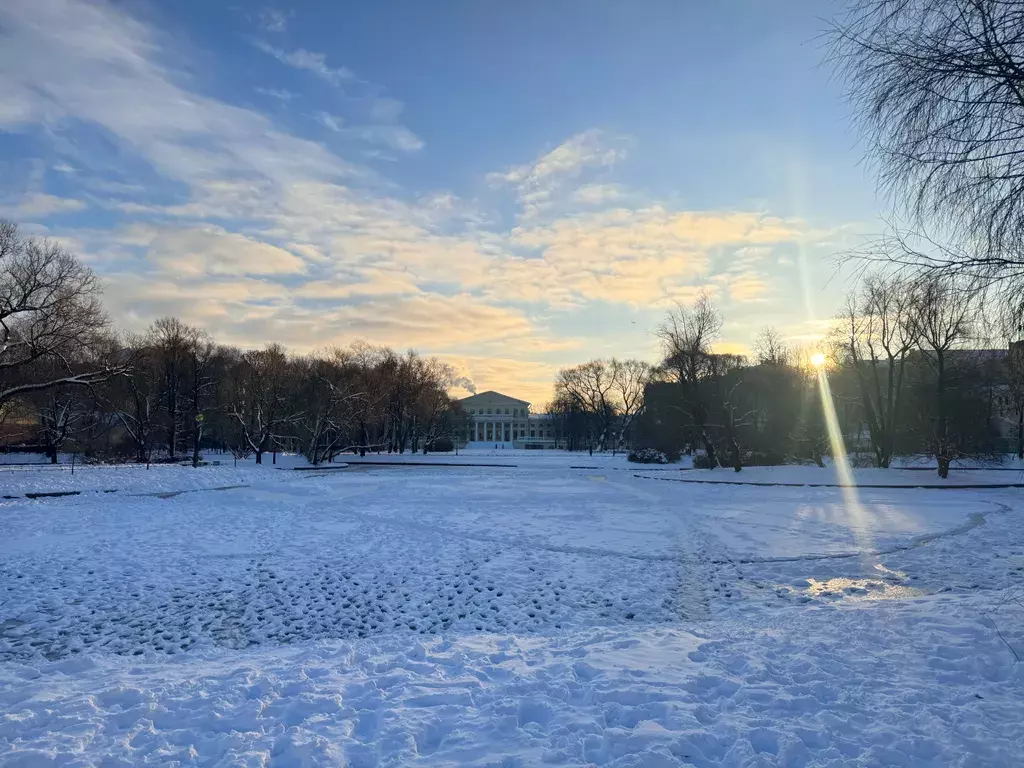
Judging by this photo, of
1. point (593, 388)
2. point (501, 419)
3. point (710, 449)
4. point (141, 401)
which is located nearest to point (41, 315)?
point (141, 401)

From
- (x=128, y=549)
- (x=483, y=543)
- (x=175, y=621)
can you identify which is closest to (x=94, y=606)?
(x=175, y=621)

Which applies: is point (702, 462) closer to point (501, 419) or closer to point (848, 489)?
point (848, 489)

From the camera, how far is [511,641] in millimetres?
6543

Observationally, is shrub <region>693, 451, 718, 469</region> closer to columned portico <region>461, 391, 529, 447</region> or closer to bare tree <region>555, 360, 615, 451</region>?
bare tree <region>555, 360, 615, 451</region>

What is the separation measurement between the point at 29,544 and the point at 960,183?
1733 cm

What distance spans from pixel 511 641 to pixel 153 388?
163 ft

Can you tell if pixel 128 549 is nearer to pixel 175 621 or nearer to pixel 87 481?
pixel 175 621

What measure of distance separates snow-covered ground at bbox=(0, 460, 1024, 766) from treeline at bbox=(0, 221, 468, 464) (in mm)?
15532

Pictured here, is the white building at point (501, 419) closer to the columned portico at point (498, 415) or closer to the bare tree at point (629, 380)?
the columned portico at point (498, 415)

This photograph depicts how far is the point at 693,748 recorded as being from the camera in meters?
4.00

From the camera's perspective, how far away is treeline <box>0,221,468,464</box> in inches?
1093

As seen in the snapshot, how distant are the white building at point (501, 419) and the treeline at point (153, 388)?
204ft

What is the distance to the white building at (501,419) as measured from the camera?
127875 mm

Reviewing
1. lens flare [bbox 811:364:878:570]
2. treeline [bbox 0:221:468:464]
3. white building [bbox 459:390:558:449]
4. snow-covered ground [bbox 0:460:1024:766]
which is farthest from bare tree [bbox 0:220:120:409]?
white building [bbox 459:390:558:449]
